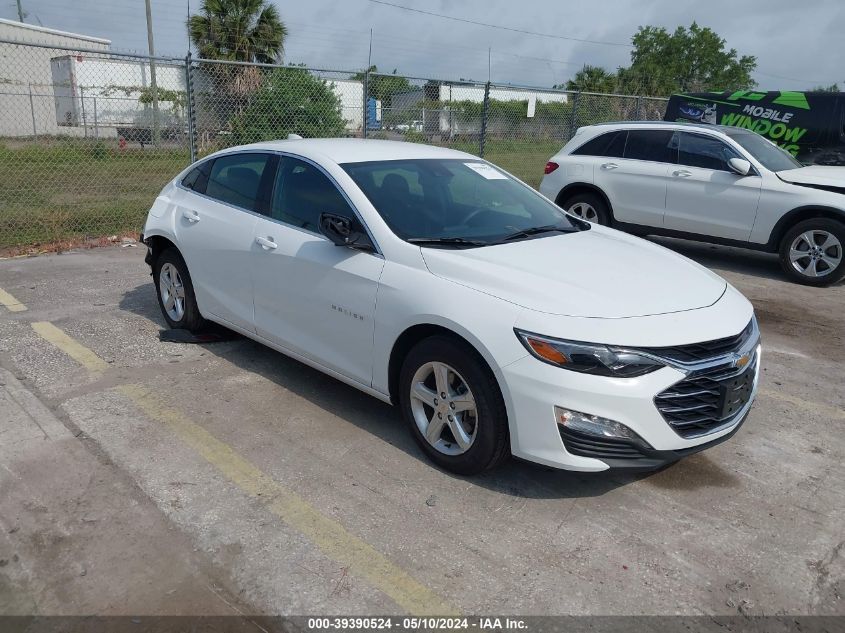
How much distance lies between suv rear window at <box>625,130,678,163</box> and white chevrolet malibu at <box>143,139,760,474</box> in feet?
15.9

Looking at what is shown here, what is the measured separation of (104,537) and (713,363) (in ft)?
9.36

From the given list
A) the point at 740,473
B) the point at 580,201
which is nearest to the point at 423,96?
the point at 580,201

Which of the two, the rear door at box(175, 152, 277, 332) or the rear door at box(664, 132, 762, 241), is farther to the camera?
the rear door at box(664, 132, 762, 241)

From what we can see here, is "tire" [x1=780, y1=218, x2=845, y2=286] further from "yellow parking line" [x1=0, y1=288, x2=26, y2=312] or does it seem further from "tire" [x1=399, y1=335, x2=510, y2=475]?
"yellow parking line" [x1=0, y1=288, x2=26, y2=312]

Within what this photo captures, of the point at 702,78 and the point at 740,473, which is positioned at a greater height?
the point at 702,78

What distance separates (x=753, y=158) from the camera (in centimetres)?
834

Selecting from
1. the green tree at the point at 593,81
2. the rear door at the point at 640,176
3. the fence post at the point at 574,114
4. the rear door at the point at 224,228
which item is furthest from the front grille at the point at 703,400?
the green tree at the point at 593,81

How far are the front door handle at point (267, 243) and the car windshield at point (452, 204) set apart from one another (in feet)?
2.19

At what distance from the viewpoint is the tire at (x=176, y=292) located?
547 cm

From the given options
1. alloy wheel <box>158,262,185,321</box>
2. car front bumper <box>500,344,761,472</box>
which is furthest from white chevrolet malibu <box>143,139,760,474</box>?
alloy wheel <box>158,262,185,321</box>

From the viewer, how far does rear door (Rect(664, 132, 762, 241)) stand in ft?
27.3

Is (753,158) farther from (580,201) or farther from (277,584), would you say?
(277,584)

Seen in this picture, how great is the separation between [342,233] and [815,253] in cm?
629

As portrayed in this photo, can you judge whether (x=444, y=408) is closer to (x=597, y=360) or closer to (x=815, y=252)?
(x=597, y=360)
